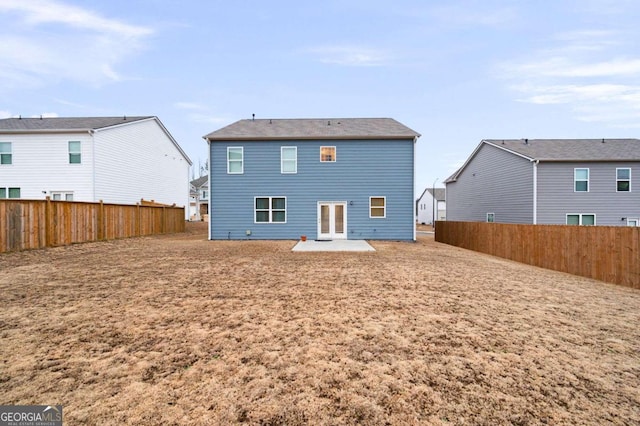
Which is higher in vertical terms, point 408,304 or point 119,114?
point 119,114

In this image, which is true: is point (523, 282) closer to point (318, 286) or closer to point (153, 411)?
point (318, 286)

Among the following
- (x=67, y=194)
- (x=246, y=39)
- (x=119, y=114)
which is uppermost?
(x=246, y=39)

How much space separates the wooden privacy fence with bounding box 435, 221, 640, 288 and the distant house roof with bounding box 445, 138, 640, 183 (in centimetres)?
913

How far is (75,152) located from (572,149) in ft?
109

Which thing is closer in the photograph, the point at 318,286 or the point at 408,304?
the point at 408,304

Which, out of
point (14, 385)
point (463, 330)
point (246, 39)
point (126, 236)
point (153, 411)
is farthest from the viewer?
point (246, 39)

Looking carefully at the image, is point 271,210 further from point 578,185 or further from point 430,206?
point 430,206

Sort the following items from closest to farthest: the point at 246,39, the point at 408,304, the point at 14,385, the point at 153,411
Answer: the point at 153,411 < the point at 14,385 < the point at 408,304 < the point at 246,39

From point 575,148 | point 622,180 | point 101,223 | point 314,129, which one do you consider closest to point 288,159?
point 314,129

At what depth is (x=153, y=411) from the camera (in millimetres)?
2264

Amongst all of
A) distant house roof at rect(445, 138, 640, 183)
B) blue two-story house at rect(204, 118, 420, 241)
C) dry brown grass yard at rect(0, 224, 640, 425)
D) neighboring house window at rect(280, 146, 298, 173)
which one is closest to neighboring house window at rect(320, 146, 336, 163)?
blue two-story house at rect(204, 118, 420, 241)

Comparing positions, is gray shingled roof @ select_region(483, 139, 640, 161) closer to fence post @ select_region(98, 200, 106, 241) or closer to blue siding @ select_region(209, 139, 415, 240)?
blue siding @ select_region(209, 139, 415, 240)

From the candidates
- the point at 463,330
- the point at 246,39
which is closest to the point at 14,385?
the point at 463,330

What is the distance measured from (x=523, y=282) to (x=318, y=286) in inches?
206
